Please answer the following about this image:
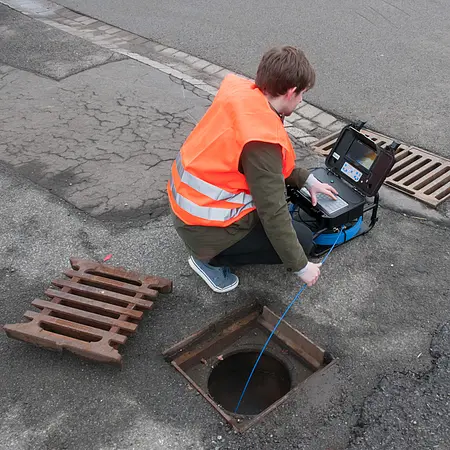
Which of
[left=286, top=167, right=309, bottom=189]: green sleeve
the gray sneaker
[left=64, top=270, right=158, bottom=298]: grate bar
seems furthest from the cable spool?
[left=64, top=270, right=158, bottom=298]: grate bar

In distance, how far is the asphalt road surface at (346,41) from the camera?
5602 millimetres

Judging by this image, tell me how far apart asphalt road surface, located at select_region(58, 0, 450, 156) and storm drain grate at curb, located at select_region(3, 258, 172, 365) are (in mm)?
3138

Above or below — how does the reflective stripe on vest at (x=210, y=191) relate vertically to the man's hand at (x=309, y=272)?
above

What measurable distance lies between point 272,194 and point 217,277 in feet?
2.76

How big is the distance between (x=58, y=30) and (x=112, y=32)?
2.48ft

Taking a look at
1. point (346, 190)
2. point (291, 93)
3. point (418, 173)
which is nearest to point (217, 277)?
point (346, 190)

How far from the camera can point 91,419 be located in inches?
103

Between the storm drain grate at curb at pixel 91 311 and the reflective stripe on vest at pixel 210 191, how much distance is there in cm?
67

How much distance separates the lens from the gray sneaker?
11.0 feet

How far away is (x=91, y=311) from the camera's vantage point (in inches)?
124

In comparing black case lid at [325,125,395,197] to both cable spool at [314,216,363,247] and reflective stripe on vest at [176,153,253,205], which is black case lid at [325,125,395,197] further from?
reflective stripe on vest at [176,153,253,205]

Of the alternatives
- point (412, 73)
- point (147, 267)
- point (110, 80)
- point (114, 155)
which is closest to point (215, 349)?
point (147, 267)

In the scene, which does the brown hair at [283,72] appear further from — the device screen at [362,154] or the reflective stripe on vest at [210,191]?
the device screen at [362,154]

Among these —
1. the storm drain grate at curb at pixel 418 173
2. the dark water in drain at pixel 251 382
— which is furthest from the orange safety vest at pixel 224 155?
the storm drain grate at curb at pixel 418 173
